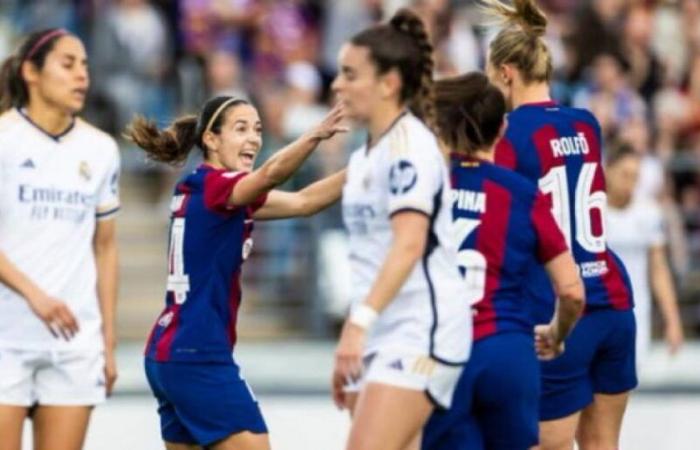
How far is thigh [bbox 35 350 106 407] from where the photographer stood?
8.85m

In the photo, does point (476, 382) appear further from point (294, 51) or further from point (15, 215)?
point (294, 51)

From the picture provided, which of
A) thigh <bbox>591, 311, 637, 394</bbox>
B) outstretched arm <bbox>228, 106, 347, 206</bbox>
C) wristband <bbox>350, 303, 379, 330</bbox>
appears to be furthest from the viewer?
thigh <bbox>591, 311, 637, 394</bbox>

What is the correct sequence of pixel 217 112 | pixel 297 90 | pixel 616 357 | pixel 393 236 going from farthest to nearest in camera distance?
pixel 297 90 < pixel 616 357 < pixel 217 112 < pixel 393 236

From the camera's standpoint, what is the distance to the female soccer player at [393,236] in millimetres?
7344

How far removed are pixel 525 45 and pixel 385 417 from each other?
7.05 ft

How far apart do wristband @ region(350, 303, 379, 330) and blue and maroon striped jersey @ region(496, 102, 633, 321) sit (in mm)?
1730

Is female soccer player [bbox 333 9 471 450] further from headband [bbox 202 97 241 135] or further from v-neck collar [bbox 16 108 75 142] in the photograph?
v-neck collar [bbox 16 108 75 142]

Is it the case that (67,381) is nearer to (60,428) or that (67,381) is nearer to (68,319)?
(60,428)

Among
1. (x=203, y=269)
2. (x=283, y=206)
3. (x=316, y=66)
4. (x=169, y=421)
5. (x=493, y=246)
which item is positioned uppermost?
(x=316, y=66)

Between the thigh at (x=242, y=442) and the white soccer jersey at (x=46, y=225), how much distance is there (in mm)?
767

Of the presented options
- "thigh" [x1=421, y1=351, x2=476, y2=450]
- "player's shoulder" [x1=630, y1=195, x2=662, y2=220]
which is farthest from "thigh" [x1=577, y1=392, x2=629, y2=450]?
"player's shoulder" [x1=630, y1=195, x2=662, y2=220]

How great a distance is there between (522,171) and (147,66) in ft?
28.5

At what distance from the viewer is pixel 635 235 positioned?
12.4 metres

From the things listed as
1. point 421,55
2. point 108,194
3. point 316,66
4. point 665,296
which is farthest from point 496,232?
point 316,66
